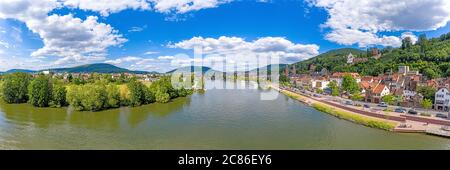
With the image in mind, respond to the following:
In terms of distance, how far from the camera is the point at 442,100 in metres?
14.4

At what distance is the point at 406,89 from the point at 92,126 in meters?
17.7

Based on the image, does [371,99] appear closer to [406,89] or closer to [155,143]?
[406,89]

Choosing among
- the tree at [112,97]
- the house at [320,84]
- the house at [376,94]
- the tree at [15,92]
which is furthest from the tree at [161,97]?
the house at [320,84]

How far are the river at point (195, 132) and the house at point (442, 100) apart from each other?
5712mm

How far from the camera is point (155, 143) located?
838 cm

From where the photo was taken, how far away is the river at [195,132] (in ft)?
27.0

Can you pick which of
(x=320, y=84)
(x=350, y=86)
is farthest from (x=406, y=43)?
(x=350, y=86)

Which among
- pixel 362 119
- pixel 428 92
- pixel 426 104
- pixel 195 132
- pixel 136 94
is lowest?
pixel 195 132

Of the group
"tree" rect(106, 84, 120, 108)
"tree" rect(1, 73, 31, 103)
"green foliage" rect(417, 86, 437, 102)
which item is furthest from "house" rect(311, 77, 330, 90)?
"tree" rect(1, 73, 31, 103)

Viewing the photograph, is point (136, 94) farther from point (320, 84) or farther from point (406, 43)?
point (406, 43)

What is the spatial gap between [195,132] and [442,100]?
1223 centimetres

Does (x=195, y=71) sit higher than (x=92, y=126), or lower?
higher

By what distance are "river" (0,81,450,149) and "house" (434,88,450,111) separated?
571 centimetres
